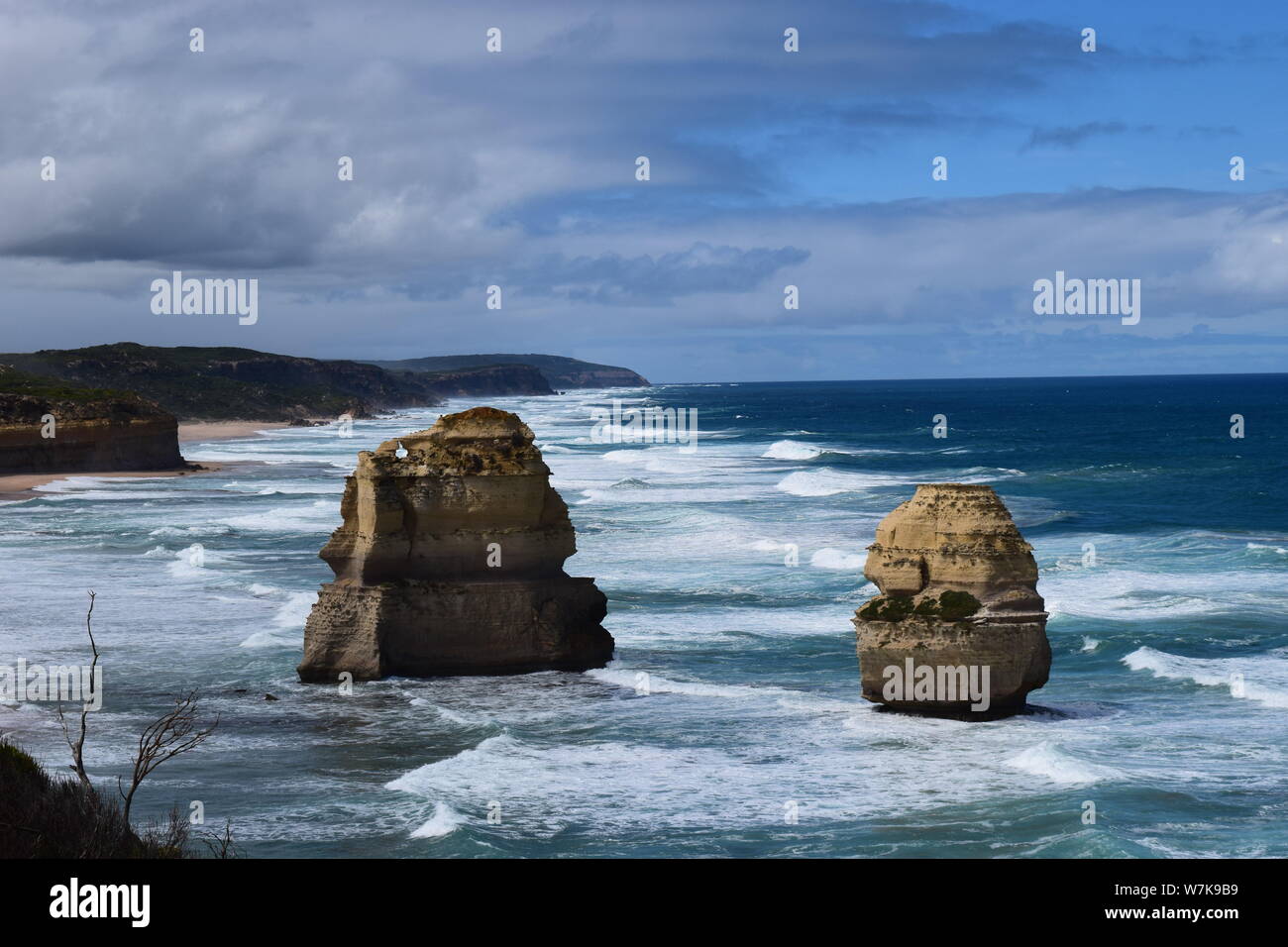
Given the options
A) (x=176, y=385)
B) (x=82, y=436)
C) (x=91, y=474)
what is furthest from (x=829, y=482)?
(x=176, y=385)

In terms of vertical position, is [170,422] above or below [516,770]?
above

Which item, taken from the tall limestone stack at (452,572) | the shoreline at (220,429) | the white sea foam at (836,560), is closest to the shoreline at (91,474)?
the shoreline at (220,429)

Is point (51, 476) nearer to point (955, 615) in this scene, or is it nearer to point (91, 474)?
point (91, 474)

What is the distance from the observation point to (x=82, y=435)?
2960 inches

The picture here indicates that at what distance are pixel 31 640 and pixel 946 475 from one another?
54500 mm

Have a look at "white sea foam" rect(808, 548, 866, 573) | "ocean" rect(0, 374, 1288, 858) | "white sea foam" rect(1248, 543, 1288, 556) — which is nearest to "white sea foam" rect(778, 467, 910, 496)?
"ocean" rect(0, 374, 1288, 858)

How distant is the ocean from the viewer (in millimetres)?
17781

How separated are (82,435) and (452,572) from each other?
5501cm

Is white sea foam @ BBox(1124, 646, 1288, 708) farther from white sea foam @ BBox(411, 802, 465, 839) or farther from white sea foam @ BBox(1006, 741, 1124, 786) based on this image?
white sea foam @ BBox(411, 802, 465, 839)

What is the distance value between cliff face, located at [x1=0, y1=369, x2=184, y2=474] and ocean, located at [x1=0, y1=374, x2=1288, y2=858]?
861 inches
